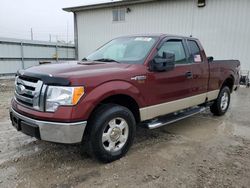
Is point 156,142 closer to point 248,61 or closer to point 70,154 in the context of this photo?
point 70,154

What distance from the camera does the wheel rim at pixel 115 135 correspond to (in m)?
3.22

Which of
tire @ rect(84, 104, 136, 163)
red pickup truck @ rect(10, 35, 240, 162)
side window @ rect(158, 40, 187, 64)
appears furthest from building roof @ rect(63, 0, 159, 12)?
tire @ rect(84, 104, 136, 163)

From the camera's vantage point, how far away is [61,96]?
109 inches

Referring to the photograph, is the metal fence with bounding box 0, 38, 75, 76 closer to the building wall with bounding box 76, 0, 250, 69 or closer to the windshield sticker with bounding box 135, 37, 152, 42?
the building wall with bounding box 76, 0, 250, 69

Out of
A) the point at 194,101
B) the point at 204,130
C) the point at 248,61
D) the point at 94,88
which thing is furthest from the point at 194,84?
the point at 248,61

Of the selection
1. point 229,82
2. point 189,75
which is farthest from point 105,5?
point 189,75

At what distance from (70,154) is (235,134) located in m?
3.20

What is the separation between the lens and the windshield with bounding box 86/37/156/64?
12.6 feet

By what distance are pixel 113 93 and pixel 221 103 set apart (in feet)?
12.4

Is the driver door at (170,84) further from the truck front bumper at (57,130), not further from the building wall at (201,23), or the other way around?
the building wall at (201,23)

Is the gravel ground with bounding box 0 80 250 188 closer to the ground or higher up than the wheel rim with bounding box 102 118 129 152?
closer to the ground

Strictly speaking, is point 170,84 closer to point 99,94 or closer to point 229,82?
point 99,94

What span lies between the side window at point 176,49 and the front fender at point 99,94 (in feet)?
3.89

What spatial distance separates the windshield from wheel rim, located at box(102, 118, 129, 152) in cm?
102
